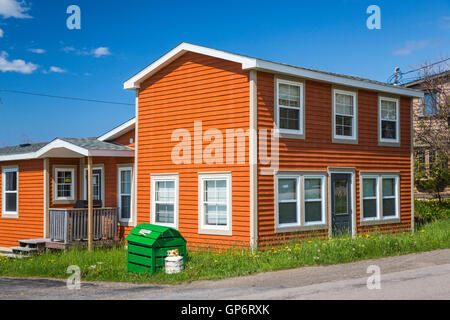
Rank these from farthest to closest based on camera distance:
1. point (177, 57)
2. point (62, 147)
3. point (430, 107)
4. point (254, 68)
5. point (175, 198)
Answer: point (430, 107) → point (62, 147) → point (177, 57) → point (175, 198) → point (254, 68)

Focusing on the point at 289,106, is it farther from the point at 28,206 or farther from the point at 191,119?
the point at 28,206

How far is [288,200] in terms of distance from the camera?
1474 cm

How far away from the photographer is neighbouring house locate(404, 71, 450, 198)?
2578 centimetres

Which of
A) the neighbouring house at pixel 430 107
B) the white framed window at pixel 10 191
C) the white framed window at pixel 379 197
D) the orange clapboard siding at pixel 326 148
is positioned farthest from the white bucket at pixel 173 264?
the neighbouring house at pixel 430 107

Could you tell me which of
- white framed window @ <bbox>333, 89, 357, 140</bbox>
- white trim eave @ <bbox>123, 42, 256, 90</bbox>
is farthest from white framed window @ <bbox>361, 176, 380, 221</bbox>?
white trim eave @ <bbox>123, 42, 256, 90</bbox>

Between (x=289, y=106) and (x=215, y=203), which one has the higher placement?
(x=289, y=106)

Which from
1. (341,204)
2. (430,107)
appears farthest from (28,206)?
(430,107)

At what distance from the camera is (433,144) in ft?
83.0

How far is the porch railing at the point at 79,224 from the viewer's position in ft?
54.0

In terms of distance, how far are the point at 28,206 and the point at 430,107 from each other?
20.3 metres

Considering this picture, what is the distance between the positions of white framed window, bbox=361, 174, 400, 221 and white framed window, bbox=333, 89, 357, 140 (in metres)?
1.62

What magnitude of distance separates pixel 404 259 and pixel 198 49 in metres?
8.32

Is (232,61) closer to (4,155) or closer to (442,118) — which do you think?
(4,155)

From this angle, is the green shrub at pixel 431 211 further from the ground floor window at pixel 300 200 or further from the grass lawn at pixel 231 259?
the ground floor window at pixel 300 200
